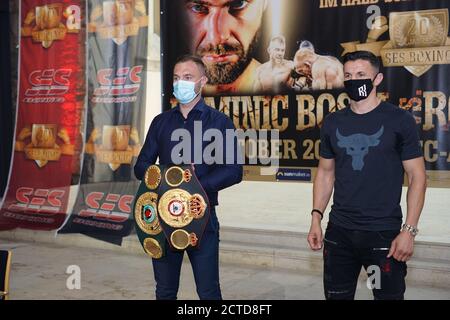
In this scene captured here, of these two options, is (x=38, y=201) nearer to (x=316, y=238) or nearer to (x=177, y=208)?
(x=177, y=208)

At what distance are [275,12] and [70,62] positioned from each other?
8.20ft

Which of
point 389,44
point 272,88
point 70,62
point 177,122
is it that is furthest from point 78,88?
point 177,122

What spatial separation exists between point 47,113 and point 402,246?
530 centimetres

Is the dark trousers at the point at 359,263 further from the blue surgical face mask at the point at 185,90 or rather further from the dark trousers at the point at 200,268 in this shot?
the blue surgical face mask at the point at 185,90

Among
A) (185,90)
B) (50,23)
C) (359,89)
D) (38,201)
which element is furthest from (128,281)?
(50,23)

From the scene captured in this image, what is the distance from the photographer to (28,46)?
6.96m

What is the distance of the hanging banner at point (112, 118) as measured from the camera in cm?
604

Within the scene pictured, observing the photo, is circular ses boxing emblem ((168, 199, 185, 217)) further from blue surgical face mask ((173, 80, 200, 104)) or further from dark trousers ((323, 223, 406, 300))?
dark trousers ((323, 223, 406, 300))

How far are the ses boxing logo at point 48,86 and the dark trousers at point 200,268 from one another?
429 cm

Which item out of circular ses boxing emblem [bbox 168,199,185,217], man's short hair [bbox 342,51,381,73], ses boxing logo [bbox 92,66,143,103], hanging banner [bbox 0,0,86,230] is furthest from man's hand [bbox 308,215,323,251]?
hanging banner [bbox 0,0,86,230]

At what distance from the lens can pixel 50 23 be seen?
22.1 feet

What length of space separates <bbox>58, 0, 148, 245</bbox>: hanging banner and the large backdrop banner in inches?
12.9

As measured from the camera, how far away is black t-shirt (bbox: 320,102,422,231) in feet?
8.09
